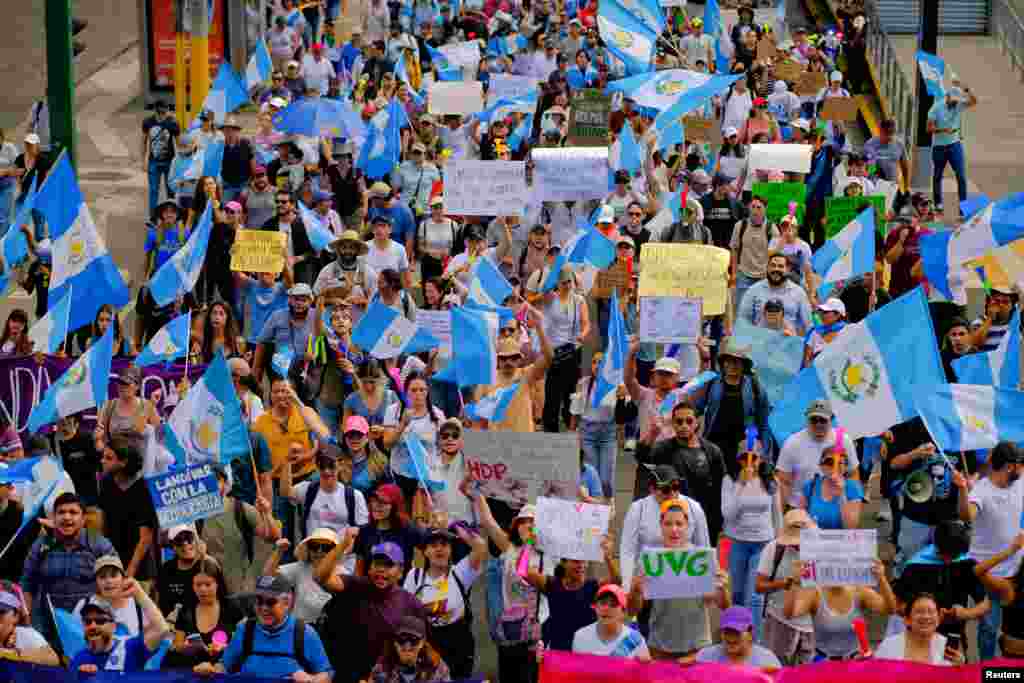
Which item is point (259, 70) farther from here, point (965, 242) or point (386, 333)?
point (965, 242)

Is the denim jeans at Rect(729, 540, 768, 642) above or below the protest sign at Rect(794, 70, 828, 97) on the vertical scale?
above

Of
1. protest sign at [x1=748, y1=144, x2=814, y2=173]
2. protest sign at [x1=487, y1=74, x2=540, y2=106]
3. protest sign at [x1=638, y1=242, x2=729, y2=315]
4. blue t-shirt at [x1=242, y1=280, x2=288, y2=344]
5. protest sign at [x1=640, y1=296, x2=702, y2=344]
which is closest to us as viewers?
protest sign at [x1=640, y1=296, x2=702, y2=344]

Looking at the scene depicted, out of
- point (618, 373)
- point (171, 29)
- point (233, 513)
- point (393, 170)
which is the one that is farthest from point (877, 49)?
point (233, 513)

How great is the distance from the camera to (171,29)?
28.8 m

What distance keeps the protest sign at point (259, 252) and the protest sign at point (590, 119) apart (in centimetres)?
471

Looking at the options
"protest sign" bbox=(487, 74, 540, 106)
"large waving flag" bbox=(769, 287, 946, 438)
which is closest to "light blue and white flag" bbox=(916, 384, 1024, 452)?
"large waving flag" bbox=(769, 287, 946, 438)

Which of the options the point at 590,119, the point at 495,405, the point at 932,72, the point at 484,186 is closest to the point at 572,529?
the point at 495,405

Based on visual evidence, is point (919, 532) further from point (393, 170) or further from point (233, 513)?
point (393, 170)

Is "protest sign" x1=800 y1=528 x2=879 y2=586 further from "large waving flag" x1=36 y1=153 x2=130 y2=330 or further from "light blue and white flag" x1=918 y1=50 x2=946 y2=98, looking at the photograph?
"light blue and white flag" x1=918 y1=50 x2=946 y2=98

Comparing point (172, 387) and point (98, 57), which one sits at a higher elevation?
point (172, 387)

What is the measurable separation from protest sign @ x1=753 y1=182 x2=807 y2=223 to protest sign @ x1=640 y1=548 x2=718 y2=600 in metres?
7.97

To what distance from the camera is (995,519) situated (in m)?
12.0

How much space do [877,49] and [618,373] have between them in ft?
53.9

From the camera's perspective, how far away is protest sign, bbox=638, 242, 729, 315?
15.8 meters
